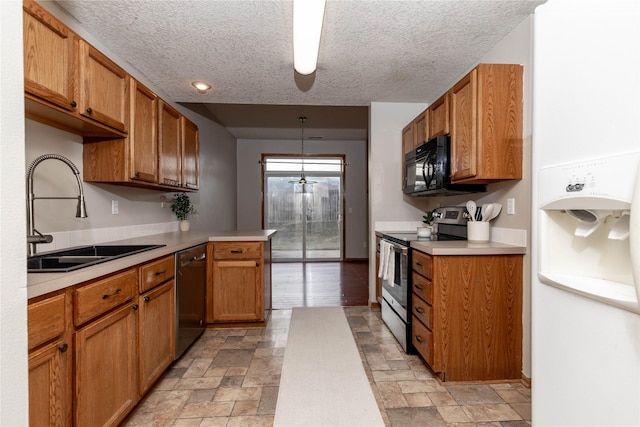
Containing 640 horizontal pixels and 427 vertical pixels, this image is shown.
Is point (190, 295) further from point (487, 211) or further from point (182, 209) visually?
point (487, 211)

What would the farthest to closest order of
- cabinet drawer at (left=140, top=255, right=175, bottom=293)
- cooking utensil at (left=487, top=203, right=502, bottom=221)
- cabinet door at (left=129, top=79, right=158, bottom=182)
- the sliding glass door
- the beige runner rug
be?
the sliding glass door < cooking utensil at (left=487, top=203, right=502, bottom=221) < cabinet door at (left=129, top=79, right=158, bottom=182) < cabinet drawer at (left=140, top=255, right=175, bottom=293) < the beige runner rug

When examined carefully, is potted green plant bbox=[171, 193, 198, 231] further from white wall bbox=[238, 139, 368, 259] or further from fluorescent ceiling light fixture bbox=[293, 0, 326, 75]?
white wall bbox=[238, 139, 368, 259]

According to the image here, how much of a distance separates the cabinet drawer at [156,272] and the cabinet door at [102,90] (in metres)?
0.97

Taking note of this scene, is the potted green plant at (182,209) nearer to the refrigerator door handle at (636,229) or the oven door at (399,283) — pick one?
the oven door at (399,283)

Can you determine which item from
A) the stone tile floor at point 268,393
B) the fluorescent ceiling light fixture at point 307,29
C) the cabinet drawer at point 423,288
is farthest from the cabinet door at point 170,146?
the cabinet drawer at point 423,288

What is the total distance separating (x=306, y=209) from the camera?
23.2 ft

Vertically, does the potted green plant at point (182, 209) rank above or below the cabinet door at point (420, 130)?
below

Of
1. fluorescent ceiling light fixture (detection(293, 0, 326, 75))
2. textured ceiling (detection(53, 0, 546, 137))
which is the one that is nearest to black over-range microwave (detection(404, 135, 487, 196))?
textured ceiling (detection(53, 0, 546, 137))

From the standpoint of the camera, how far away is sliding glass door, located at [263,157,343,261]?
701 cm

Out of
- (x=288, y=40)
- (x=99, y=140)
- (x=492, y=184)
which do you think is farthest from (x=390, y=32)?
(x=99, y=140)

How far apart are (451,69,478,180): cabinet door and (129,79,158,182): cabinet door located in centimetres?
250

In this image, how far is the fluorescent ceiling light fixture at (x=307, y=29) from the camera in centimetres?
160

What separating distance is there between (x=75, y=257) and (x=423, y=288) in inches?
90.3

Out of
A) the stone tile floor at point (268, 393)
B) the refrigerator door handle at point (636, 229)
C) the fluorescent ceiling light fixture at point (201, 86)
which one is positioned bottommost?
the stone tile floor at point (268, 393)
